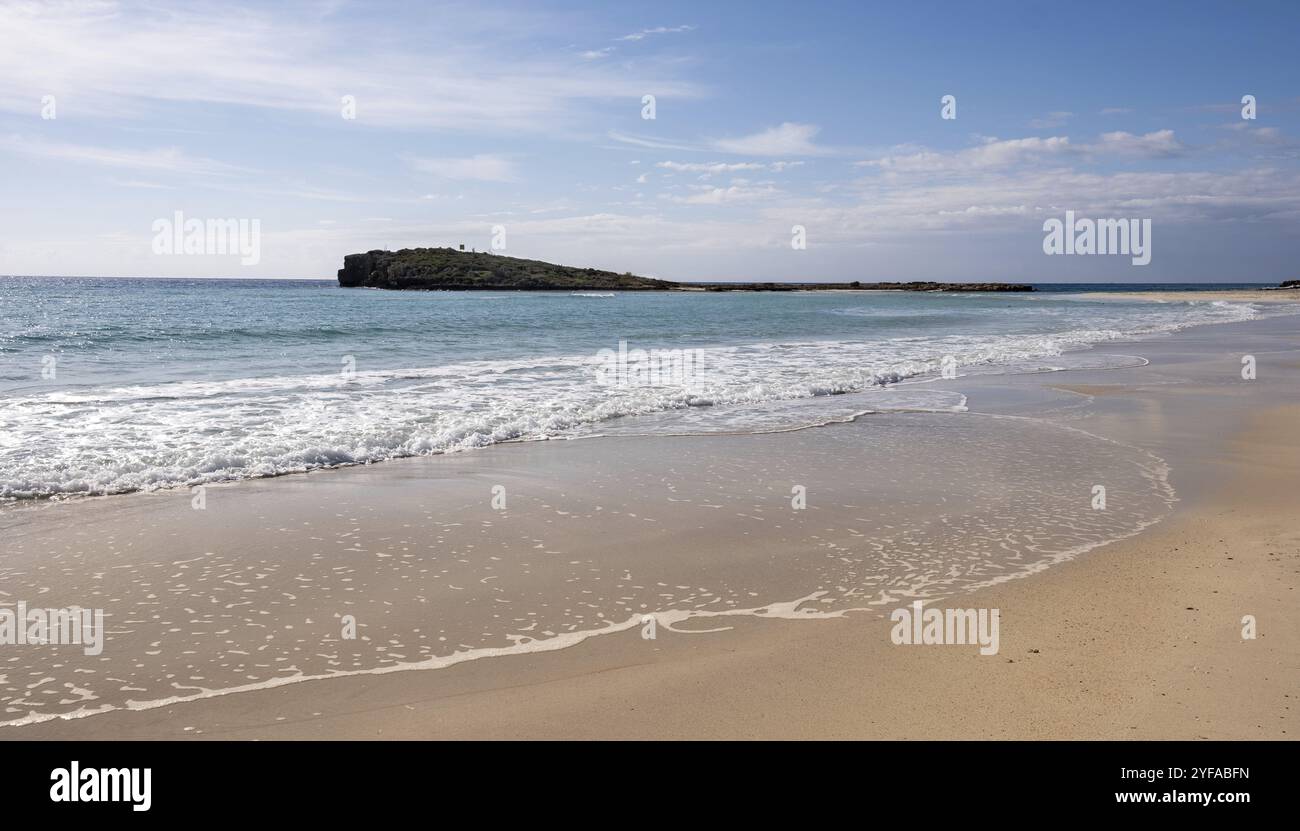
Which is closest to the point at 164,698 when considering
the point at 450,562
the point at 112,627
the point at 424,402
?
the point at 112,627

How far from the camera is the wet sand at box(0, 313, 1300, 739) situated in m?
3.98

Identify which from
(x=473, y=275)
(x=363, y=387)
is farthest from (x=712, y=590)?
(x=473, y=275)

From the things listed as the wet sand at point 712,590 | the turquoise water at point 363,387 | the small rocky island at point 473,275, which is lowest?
the wet sand at point 712,590

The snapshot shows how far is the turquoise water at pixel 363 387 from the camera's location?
986cm

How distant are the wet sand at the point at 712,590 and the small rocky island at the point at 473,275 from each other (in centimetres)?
10585

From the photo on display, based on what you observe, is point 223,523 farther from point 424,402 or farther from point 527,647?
point 424,402

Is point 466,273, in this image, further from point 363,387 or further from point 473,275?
point 363,387

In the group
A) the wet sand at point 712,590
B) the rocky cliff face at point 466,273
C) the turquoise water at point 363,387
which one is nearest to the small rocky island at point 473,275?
the rocky cliff face at point 466,273

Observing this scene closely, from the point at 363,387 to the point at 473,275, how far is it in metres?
99.5

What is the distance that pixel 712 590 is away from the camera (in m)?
5.69

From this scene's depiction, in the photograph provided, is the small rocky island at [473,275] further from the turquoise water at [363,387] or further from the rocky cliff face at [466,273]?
the turquoise water at [363,387]
